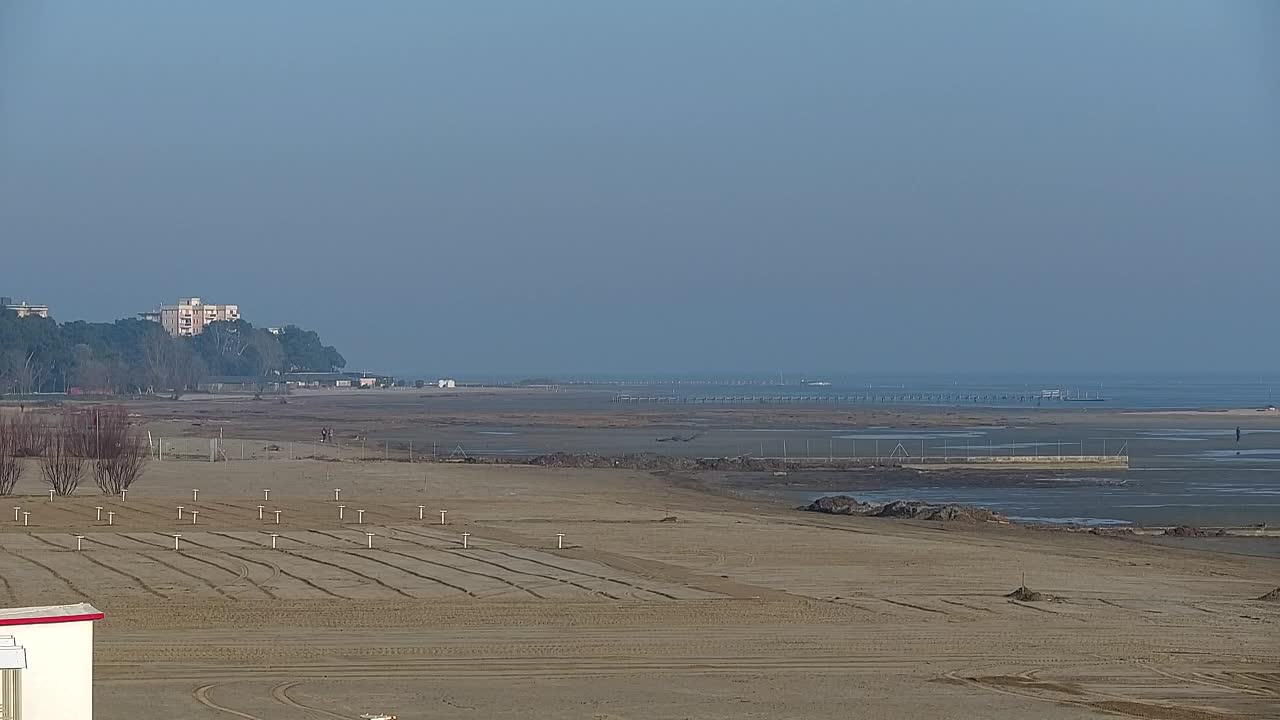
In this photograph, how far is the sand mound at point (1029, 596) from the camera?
28.9 m

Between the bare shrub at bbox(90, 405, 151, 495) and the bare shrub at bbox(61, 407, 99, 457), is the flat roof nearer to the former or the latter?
the bare shrub at bbox(90, 405, 151, 495)

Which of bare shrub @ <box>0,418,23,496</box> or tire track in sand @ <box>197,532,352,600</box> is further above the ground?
bare shrub @ <box>0,418,23,496</box>

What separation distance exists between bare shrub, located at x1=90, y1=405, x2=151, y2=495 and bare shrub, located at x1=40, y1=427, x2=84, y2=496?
72 cm

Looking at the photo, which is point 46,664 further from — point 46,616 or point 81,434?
point 81,434

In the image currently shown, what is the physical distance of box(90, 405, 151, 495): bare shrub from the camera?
53.4 metres

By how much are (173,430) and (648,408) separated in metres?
70.7

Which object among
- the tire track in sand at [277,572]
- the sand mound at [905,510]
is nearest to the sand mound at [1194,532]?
the sand mound at [905,510]

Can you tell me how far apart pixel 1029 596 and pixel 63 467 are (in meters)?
35.6

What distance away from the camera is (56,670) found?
41.1ft

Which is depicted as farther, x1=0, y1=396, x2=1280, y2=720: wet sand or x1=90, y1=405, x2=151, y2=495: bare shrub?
x1=90, y1=405, x2=151, y2=495: bare shrub

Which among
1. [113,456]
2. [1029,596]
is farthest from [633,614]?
[113,456]

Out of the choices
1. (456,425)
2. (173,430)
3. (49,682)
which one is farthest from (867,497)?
(456,425)

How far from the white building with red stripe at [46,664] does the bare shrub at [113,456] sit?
4195 cm

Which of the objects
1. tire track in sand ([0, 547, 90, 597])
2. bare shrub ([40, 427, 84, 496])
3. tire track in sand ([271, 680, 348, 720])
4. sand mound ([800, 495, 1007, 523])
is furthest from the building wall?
bare shrub ([40, 427, 84, 496])
